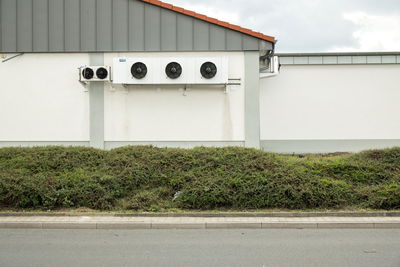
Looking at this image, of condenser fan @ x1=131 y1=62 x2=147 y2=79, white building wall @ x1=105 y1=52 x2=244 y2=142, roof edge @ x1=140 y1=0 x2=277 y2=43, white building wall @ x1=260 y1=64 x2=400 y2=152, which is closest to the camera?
condenser fan @ x1=131 y1=62 x2=147 y2=79

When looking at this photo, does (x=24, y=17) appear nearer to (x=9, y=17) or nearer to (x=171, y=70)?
(x=9, y=17)

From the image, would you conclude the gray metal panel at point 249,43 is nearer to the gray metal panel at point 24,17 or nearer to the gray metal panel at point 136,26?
the gray metal panel at point 136,26

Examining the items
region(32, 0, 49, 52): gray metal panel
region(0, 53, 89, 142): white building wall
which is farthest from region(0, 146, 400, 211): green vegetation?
region(32, 0, 49, 52): gray metal panel

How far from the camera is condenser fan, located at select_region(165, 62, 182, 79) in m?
14.1

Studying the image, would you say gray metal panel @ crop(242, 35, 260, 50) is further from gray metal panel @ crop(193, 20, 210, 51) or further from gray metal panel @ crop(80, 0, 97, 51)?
gray metal panel @ crop(80, 0, 97, 51)

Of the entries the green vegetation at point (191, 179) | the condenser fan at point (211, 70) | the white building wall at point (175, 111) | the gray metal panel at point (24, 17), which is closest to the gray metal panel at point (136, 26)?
the white building wall at point (175, 111)

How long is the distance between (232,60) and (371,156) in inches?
215

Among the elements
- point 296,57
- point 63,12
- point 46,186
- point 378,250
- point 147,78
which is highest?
point 63,12

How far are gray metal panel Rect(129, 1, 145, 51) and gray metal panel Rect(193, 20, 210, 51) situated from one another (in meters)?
1.73

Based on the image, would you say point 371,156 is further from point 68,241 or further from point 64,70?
point 64,70

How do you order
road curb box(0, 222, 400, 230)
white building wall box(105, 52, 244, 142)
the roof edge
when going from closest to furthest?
1. road curb box(0, 222, 400, 230)
2. the roof edge
3. white building wall box(105, 52, 244, 142)

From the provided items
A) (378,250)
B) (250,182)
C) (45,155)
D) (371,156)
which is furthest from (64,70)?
(378,250)

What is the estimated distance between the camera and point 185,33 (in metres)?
14.4

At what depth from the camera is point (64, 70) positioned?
1469cm
